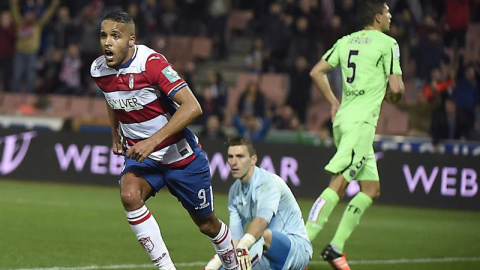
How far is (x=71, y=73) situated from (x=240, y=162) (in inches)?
636

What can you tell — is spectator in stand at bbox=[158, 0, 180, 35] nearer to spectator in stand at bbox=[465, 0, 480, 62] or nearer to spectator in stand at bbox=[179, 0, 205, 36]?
spectator in stand at bbox=[179, 0, 205, 36]

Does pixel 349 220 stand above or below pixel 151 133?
below

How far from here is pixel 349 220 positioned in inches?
356

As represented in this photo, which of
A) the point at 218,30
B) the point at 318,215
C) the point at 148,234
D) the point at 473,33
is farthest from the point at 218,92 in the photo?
the point at 148,234

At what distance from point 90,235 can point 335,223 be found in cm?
434

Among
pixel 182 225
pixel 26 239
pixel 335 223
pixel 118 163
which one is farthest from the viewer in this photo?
pixel 118 163

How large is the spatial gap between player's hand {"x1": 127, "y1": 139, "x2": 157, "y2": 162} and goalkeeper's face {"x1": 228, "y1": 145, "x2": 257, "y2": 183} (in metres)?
1.57

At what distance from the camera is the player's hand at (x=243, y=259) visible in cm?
750

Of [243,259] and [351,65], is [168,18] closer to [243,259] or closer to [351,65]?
[351,65]

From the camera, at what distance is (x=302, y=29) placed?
22.0 meters

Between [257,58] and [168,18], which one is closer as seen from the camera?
[257,58]

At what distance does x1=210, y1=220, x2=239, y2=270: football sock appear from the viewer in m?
7.38

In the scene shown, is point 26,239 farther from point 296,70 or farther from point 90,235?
point 296,70

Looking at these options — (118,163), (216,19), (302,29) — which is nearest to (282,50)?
(302,29)
